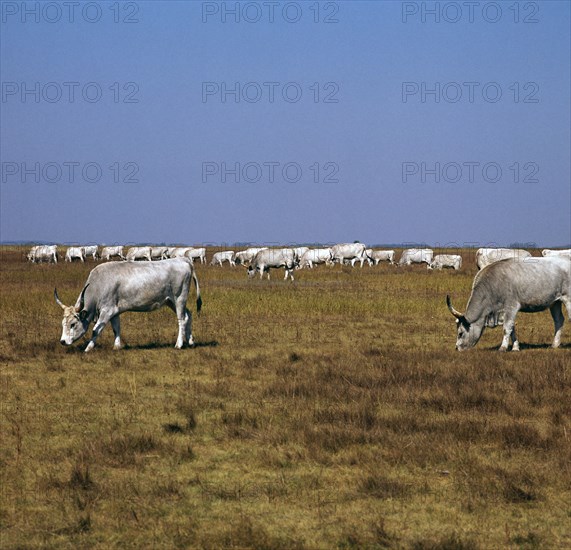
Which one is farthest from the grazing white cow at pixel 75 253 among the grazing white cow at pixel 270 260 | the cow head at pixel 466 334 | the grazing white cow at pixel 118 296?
the cow head at pixel 466 334

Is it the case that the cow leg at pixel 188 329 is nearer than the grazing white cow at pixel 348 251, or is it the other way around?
the cow leg at pixel 188 329

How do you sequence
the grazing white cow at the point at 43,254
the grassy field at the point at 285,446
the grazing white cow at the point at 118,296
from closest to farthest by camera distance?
1. the grassy field at the point at 285,446
2. the grazing white cow at the point at 118,296
3. the grazing white cow at the point at 43,254

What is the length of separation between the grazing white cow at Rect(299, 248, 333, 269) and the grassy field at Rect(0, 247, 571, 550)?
44.4 m

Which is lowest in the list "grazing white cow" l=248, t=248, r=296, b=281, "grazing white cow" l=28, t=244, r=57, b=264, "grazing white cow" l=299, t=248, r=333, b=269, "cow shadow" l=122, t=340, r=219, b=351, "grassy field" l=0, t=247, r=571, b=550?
"grassy field" l=0, t=247, r=571, b=550

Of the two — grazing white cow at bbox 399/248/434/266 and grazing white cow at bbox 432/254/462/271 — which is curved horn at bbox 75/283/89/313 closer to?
grazing white cow at bbox 432/254/462/271

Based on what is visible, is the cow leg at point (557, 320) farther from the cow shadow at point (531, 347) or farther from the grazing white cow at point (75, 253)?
the grazing white cow at point (75, 253)

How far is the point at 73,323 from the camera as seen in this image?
16688mm

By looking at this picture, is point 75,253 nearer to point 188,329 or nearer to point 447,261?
point 447,261

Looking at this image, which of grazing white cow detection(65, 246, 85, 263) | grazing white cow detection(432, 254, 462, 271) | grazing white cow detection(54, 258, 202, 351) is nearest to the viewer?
grazing white cow detection(54, 258, 202, 351)

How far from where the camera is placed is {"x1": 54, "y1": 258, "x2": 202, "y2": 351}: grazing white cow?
55.2 ft

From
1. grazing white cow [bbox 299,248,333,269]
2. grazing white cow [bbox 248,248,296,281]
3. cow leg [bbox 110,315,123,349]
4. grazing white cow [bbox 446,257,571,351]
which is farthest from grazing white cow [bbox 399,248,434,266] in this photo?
cow leg [bbox 110,315,123,349]

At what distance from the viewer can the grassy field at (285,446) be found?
21.7ft

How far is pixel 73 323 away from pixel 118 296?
44.3 inches

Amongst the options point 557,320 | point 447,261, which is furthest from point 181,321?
point 447,261
